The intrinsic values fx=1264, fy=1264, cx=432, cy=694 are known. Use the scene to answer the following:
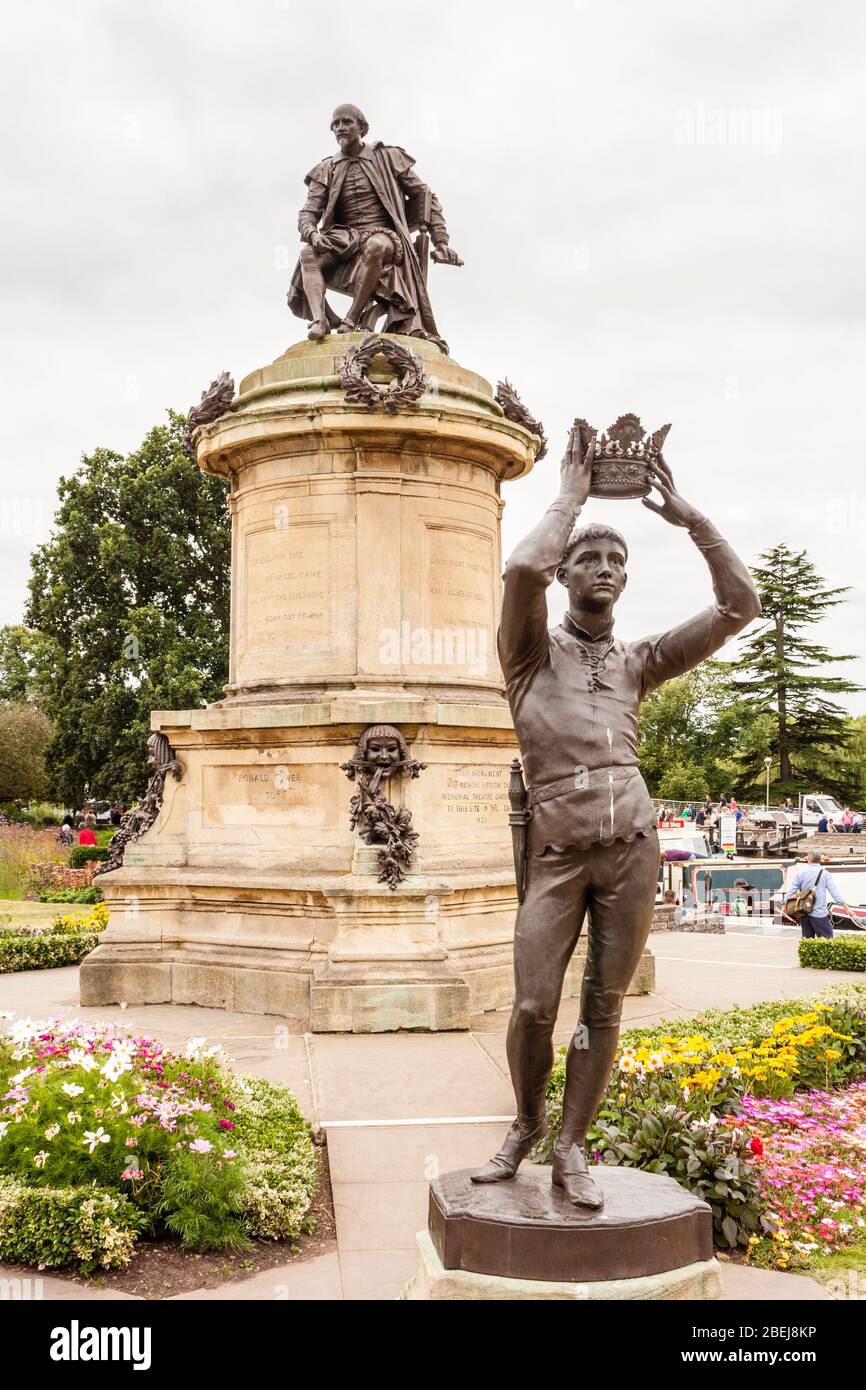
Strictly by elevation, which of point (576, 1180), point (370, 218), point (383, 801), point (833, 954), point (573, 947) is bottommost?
point (833, 954)

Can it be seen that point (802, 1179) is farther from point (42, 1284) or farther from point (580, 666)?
point (42, 1284)

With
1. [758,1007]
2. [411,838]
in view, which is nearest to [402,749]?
[411,838]

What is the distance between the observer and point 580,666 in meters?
4.88

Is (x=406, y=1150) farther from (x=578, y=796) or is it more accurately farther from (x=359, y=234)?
(x=359, y=234)

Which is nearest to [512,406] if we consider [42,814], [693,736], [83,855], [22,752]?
[83,855]

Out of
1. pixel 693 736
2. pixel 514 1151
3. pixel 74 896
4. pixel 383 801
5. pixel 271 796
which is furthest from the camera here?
pixel 693 736

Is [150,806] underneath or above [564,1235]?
above

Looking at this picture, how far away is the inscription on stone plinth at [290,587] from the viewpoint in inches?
476

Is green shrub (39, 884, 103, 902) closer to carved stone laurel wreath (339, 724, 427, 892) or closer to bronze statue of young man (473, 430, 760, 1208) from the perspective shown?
carved stone laurel wreath (339, 724, 427, 892)

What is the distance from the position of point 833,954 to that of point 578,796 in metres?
11.1

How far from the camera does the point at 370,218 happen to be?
521 inches

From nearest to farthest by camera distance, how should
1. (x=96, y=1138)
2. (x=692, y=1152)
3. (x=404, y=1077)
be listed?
(x=96, y=1138), (x=692, y=1152), (x=404, y=1077)

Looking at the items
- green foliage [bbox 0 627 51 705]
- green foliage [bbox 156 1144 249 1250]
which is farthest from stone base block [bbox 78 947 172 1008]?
green foliage [bbox 0 627 51 705]
